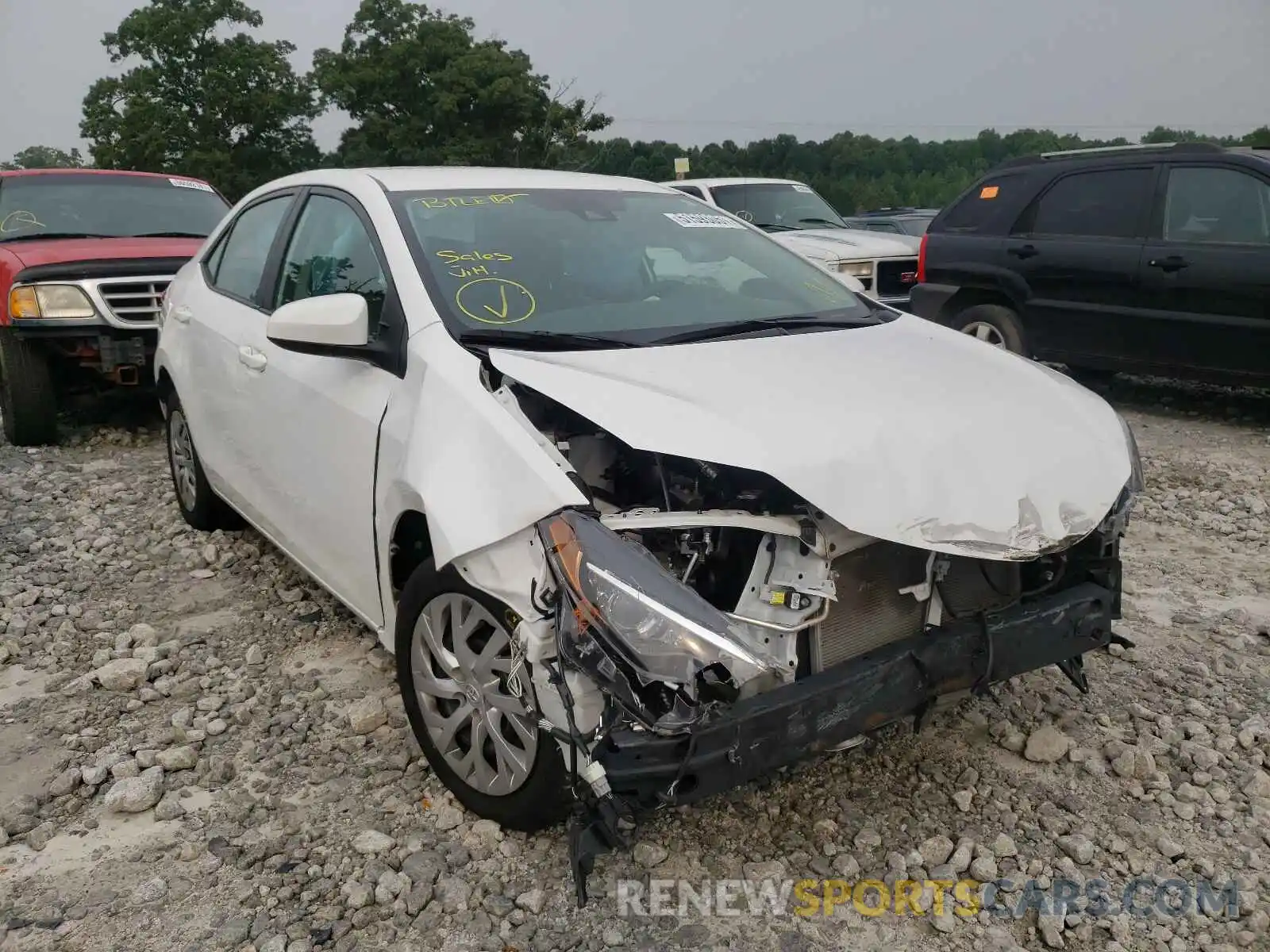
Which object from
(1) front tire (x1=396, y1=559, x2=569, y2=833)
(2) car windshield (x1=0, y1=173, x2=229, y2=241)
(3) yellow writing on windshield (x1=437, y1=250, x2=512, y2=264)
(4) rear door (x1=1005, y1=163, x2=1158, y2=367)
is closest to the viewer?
(1) front tire (x1=396, y1=559, x2=569, y2=833)

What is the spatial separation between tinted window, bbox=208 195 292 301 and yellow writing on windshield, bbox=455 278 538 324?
136 centimetres

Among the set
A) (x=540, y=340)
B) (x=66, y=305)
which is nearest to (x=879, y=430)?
(x=540, y=340)

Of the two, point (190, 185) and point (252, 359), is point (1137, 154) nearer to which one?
point (252, 359)

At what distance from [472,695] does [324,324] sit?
113 cm

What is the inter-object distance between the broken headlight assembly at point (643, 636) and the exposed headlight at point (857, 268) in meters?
7.45

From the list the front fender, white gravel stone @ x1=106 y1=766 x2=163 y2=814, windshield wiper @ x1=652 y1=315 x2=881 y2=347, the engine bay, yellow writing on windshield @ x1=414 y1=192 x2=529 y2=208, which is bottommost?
white gravel stone @ x1=106 y1=766 x2=163 y2=814

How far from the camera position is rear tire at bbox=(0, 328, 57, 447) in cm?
653

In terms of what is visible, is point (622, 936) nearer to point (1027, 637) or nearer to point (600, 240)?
point (1027, 637)

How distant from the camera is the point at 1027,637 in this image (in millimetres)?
2582

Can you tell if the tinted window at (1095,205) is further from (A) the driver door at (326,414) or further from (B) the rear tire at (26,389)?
(B) the rear tire at (26,389)

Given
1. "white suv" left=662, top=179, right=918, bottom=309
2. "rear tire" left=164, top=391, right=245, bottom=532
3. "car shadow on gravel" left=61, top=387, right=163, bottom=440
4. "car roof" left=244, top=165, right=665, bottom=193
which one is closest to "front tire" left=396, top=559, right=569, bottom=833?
"car roof" left=244, top=165, right=665, bottom=193

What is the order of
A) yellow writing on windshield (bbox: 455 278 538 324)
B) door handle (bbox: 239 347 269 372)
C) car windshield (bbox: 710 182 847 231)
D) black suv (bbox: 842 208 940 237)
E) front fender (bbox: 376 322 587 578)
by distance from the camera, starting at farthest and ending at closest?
black suv (bbox: 842 208 940 237) < car windshield (bbox: 710 182 847 231) < door handle (bbox: 239 347 269 372) < yellow writing on windshield (bbox: 455 278 538 324) < front fender (bbox: 376 322 587 578)

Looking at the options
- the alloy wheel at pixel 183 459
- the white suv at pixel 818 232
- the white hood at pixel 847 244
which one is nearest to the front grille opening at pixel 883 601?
the alloy wheel at pixel 183 459

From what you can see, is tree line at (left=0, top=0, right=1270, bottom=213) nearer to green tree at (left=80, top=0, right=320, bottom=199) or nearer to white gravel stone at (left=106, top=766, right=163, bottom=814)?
green tree at (left=80, top=0, right=320, bottom=199)
